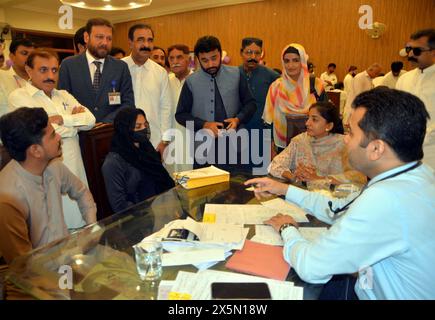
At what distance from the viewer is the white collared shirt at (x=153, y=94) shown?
3352 millimetres

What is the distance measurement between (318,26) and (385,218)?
27.4 feet

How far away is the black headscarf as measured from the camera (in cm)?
230

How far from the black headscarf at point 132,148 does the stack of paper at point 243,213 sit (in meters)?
0.75

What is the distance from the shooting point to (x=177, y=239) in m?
1.30

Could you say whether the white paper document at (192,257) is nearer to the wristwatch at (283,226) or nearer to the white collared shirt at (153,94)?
the wristwatch at (283,226)

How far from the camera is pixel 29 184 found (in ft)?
5.46

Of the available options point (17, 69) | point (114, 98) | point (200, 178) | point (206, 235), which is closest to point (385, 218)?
point (206, 235)

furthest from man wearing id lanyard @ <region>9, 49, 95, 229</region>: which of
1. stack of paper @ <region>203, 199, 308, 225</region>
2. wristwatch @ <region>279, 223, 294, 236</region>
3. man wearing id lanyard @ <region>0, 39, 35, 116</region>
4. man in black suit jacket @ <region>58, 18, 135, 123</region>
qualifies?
wristwatch @ <region>279, 223, 294, 236</region>

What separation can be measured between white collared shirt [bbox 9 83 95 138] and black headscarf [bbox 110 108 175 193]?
0.30 meters

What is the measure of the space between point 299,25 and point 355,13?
1321mm

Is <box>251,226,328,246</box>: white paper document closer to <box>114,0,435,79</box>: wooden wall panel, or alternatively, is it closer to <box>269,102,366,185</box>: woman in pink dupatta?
<box>269,102,366,185</box>: woman in pink dupatta
